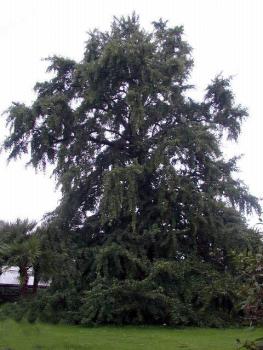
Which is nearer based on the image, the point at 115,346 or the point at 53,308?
the point at 115,346

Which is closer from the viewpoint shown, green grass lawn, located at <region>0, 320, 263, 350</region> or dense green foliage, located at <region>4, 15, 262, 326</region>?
green grass lawn, located at <region>0, 320, 263, 350</region>

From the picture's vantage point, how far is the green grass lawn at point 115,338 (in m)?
7.44

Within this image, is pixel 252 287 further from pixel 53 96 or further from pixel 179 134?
pixel 53 96

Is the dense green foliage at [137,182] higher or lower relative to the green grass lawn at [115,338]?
higher

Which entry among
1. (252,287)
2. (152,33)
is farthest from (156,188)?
(252,287)

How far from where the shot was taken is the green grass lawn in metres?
7.44

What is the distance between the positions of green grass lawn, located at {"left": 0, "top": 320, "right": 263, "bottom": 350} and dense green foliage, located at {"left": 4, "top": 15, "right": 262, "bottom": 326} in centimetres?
115

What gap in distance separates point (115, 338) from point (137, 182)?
7063mm

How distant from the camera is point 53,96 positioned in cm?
2019

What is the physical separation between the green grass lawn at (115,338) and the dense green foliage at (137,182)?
1.15 meters

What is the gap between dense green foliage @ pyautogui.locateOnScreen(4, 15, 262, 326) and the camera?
678 inches

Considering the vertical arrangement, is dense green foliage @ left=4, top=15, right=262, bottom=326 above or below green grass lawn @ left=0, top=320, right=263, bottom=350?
above

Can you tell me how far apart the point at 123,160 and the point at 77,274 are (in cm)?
492

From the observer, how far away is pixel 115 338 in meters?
13.3
